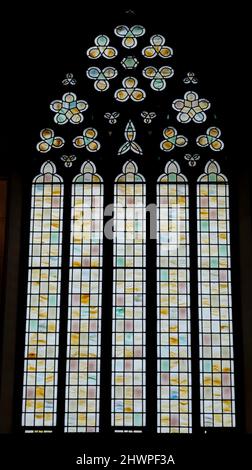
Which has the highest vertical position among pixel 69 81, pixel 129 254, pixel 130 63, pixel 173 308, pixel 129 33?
pixel 129 33

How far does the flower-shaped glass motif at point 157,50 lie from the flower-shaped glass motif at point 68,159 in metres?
2.13

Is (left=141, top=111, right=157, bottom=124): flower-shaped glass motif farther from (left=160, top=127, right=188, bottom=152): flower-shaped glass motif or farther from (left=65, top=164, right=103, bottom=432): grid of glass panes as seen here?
(left=65, top=164, right=103, bottom=432): grid of glass panes

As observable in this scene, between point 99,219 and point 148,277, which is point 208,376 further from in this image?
point 99,219

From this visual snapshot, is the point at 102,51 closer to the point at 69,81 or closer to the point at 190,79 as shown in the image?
the point at 69,81

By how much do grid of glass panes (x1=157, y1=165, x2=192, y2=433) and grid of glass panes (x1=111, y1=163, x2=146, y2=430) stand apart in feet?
0.81

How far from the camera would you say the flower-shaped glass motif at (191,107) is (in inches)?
622

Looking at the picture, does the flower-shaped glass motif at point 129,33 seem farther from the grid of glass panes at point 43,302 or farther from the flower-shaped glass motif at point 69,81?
the grid of glass panes at point 43,302

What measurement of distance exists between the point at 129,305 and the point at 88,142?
108 inches

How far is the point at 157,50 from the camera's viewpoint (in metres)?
16.3

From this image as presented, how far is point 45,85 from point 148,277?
362 centimetres

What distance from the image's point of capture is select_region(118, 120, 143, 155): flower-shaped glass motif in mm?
15648

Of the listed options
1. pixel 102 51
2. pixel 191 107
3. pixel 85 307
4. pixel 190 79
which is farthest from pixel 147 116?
pixel 85 307

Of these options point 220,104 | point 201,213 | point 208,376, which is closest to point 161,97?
point 220,104

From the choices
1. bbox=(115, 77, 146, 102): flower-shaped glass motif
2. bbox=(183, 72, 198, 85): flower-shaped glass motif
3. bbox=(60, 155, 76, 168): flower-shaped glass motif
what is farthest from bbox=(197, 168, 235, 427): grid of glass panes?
bbox=(60, 155, 76, 168): flower-shaped glass motif
